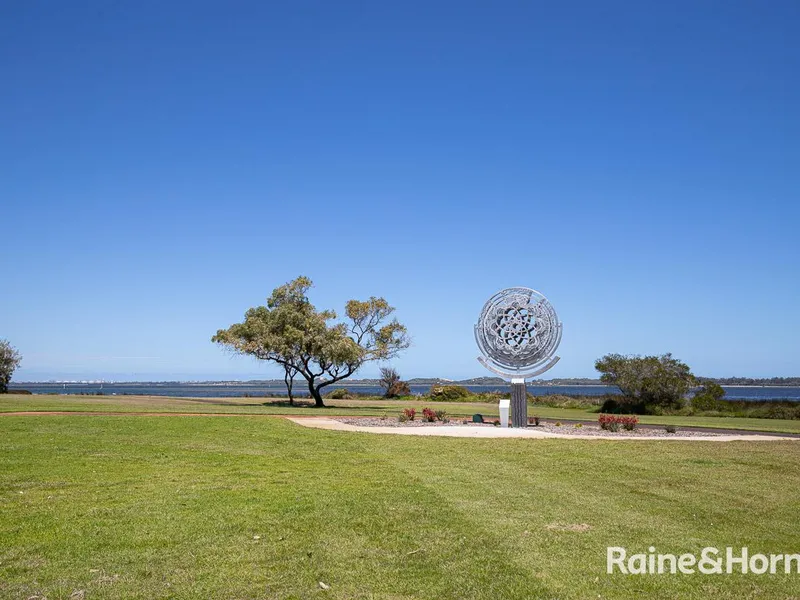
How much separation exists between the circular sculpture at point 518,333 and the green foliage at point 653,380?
22.0m

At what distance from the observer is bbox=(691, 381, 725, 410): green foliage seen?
4859 cm

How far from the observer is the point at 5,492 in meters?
12.0

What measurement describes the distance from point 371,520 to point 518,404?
2093 cm

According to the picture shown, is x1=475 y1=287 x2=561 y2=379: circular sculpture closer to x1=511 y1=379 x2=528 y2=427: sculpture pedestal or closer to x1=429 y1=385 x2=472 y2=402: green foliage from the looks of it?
x1=511 y1=379 x2=528 y2=427: sculpture pedestal

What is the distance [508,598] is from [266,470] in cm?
899

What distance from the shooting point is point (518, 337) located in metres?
31.3

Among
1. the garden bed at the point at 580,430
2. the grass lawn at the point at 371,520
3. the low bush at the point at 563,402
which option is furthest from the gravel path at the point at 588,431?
the low bush at the point at 563,402

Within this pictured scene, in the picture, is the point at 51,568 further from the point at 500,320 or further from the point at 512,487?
the point at 500,320

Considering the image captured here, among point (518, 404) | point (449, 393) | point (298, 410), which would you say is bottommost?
point (298, 410)

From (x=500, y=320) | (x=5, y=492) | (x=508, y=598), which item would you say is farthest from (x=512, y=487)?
(x=500, y=320)

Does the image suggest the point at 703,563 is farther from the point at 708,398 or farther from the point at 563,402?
the point at 563,402

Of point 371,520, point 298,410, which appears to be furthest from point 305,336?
point 371,520

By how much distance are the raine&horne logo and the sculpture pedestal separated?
21.4 meters

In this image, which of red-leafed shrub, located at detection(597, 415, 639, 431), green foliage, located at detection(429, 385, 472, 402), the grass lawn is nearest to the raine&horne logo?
the grass lawn
